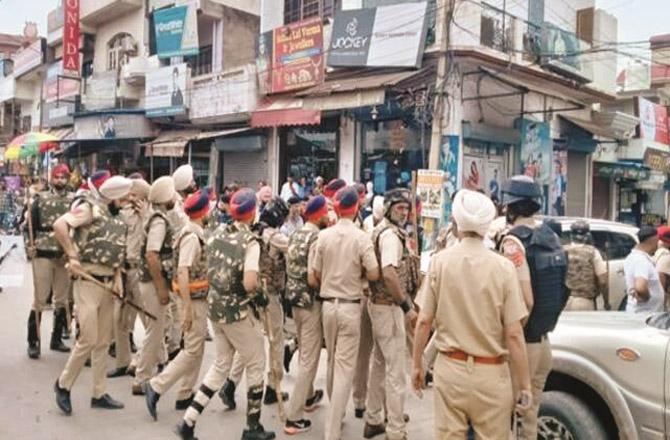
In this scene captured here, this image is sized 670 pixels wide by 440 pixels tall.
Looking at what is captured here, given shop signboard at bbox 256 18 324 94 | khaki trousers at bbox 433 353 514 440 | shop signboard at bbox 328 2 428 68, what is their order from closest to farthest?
khaki trousers at bbox 433 353 514 440
shop signboard at bbox 328 2 428 68
shop signboard at bbox 256 18 324 94

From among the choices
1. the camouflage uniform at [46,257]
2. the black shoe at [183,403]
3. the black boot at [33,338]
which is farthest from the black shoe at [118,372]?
the black shoe at [183,403]

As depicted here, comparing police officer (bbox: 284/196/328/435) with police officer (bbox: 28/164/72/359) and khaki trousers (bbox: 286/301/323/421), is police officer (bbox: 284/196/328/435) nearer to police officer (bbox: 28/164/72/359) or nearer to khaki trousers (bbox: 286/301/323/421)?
khaki trousers (bbox: 286/301/323/421)

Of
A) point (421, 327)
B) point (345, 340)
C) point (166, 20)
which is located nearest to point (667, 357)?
point (421, 327)

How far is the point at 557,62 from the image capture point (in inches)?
607

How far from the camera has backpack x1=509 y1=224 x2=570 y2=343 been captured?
364cm

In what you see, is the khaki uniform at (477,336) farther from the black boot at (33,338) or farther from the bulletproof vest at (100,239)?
the black boot at (33,338)

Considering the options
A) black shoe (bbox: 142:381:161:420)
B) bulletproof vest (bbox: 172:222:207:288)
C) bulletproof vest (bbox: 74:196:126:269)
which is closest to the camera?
black shoe (bbox: 142:381:161:420)

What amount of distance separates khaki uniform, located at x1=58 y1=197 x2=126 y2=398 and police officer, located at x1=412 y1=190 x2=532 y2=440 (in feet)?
10.1

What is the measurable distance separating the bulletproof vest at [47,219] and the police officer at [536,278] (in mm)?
4994

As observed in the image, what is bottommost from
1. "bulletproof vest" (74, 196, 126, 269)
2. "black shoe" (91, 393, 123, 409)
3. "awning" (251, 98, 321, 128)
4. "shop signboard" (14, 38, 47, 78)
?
"black shoe" (91, 393, 123, 409)

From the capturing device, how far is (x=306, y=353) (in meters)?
5.06

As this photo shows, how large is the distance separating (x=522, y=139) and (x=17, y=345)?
12.1 m

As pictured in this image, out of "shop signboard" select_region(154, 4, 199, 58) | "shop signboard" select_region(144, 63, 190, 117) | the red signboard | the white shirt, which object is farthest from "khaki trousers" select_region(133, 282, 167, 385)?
the red signboard

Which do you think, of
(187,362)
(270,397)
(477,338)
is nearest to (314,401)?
(270,397)
